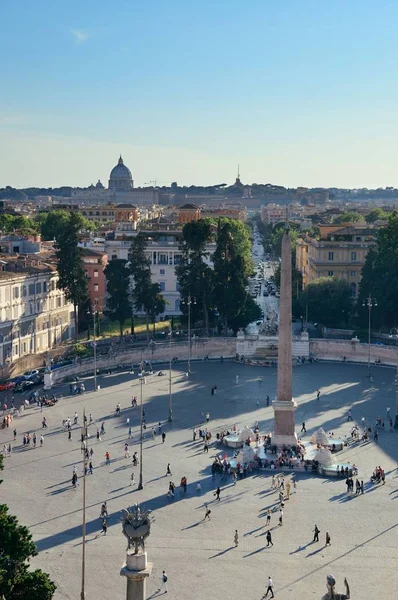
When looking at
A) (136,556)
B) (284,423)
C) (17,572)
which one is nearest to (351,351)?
(284,423)

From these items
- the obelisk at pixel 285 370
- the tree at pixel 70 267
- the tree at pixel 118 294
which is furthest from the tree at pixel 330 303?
the obelisk at pixel 285 370

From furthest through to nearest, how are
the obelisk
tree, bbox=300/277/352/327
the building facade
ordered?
the building facade
tree, bbox=300/277/352/327
the obelisk

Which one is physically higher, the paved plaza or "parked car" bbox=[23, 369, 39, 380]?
"parked car" bbox=[23, 369, 39, 380]

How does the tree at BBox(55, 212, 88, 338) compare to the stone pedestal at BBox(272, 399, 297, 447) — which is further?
the tree at BBox(55, 212, 88, 338)

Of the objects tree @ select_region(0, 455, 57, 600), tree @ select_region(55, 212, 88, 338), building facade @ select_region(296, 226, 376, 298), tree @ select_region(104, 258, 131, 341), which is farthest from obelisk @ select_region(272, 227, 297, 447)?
building facade @ select_region(296, 226, 376, 298)

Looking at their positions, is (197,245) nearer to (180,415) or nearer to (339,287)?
(339,287)

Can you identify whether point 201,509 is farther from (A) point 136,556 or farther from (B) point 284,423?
(A) point 136,556

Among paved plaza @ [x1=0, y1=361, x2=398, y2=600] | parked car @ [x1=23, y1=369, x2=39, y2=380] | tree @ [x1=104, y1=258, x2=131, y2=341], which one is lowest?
paved plaza @ [x1=0, y1=361, x2=398, y2=600]

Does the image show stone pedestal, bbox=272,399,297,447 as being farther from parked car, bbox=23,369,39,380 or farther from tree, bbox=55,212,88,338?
tree, bbox=55,212,88,338
